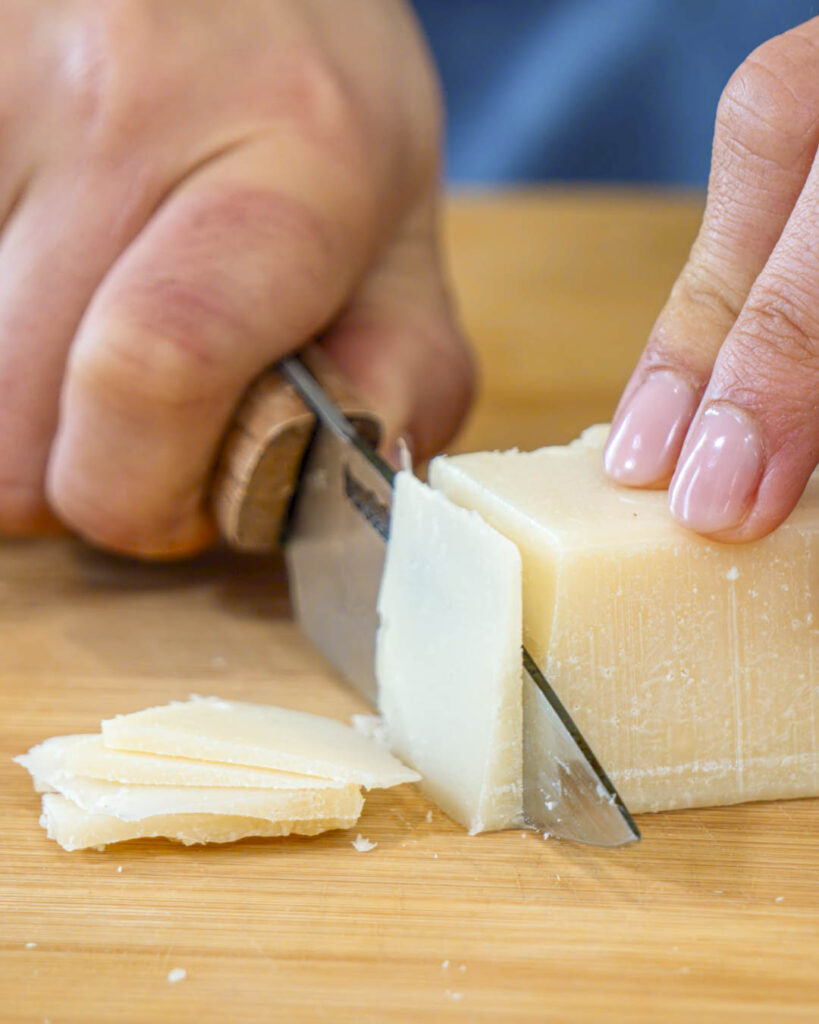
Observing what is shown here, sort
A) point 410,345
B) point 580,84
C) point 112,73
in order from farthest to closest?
point 580,84 < point 410,345 < point 112,73

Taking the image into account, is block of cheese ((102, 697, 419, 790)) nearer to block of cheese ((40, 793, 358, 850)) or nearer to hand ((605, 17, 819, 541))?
block of cheese ((40, 793, 358, 850))

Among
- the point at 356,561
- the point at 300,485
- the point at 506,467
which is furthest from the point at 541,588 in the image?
the point at 300,485

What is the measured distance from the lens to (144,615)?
4.92ft

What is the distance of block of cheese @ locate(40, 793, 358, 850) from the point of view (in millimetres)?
985

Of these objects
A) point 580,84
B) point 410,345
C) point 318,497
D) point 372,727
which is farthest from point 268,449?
point 580,84

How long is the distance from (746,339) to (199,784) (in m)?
0.56

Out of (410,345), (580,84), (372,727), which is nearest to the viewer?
(372,727)

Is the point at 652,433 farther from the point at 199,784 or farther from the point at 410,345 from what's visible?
the point at 410,345

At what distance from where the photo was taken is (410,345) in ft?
5.64

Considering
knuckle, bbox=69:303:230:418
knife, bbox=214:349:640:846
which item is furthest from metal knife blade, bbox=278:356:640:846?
knuckle, bbox=69:303:230:418

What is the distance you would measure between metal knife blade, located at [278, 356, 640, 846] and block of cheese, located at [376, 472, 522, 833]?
3 centimetres

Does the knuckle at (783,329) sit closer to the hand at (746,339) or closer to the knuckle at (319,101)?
the hand at (746,339)

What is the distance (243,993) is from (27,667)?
2.03ft

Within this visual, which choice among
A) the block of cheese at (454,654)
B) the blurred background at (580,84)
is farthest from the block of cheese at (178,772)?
the blurred background at (580,84)
